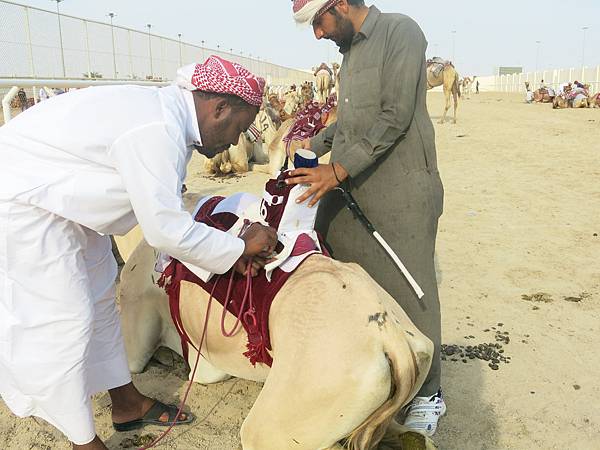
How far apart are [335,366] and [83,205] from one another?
118 cm

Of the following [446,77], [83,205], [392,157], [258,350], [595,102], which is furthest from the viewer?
[595,102]

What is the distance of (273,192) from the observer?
9.29 ft

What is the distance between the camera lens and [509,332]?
14.7ft

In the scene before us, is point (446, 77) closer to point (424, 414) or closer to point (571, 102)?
point (571, 102)

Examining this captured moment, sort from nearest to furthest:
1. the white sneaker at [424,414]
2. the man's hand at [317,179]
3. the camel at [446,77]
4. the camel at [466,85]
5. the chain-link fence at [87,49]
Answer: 1. the man's hand at [317,179]
2. the white sneaker at [424,414]
3. the chain-link fence at [87,49]
4. the camel at [446,77]
5. the camel at [466,85]

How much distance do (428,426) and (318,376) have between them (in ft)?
3.62

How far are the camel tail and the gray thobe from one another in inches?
31.6

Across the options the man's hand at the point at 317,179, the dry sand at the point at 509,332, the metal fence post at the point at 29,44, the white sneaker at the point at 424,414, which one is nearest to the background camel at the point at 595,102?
the dry sand at the point at 509,332

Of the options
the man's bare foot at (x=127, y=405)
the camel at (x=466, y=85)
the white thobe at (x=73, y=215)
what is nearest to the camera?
the white thobe at (x=73, y=215)

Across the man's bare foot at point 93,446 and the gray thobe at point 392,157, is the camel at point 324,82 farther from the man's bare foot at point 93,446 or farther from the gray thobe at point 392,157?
the man's bare foot at point 93,446

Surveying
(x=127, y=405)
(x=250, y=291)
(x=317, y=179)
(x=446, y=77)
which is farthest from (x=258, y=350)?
(x=446, y=77)

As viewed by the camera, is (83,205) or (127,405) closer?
(83,205)

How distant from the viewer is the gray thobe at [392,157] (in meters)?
2.85

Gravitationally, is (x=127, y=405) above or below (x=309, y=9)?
below
